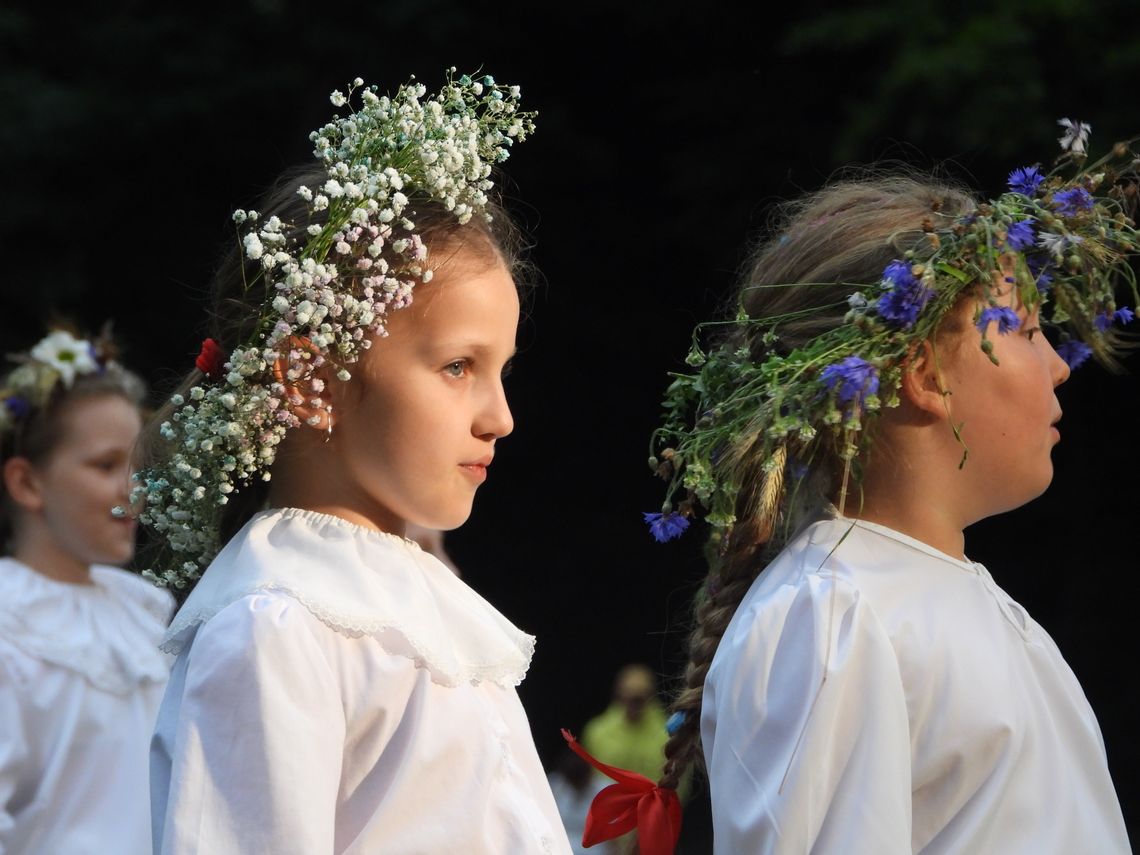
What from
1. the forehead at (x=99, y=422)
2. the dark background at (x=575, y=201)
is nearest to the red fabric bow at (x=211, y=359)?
the forehead at (x=99, y=422)

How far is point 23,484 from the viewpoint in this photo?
4410 mm

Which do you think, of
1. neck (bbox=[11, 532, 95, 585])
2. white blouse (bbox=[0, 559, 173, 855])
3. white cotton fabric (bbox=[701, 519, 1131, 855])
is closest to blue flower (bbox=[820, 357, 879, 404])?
white cotton fabric (bbox=[701, 519, 1131, 855])

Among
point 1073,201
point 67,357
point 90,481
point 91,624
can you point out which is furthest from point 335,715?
point 67,357

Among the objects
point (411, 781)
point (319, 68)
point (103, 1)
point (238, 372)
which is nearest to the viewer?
point (411, 781)

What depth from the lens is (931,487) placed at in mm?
2672

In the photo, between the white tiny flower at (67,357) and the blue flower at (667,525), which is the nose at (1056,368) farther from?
the white tiny flower at (67,357)

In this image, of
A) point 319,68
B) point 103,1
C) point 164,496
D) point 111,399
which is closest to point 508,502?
Answer: point 319,68

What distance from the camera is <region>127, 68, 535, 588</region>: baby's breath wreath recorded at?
244 centimetres

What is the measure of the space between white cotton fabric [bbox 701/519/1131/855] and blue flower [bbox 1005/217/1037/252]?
0.51 metres

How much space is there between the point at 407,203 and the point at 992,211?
0.93 m

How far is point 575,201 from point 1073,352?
615 centimetres

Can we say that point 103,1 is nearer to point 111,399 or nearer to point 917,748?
point 111,399

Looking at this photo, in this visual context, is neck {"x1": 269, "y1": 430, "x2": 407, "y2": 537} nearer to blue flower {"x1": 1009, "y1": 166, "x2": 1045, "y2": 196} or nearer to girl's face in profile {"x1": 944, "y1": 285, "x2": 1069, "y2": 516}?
girl's face in profile {"x1": 944, "y1": 285, "x2": 1069, "y2": 516}

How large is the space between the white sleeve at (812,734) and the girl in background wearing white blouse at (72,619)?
5.43 feet
